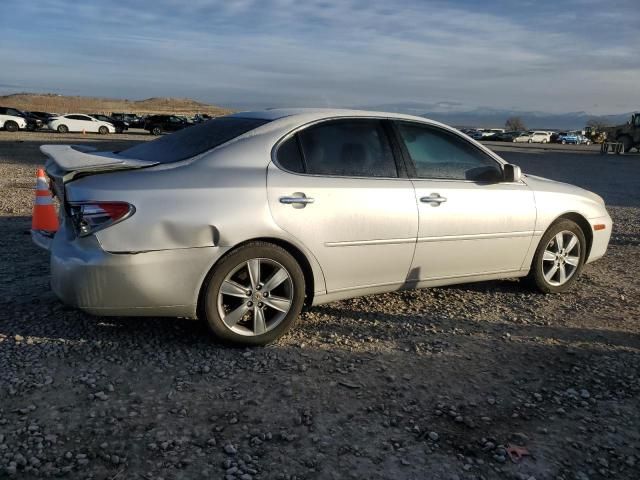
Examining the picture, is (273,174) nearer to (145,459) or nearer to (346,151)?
(346,151)

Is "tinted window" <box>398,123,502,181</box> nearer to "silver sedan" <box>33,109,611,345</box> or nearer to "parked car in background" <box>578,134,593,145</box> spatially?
"silver sedan" <box>33,109,611,345</box>

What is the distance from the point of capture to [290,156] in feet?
13.9

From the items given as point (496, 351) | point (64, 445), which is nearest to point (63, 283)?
point (64, 445)

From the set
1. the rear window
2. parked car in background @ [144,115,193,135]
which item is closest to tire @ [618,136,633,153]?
parked car in background @ [144,115,193,135]

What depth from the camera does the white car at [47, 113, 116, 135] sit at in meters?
39.8

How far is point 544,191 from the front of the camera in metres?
5.38

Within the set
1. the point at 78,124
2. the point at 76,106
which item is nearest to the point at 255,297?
the point at 78,124

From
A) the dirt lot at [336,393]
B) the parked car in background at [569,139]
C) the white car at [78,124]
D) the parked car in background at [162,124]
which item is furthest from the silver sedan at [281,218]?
the parked car in background at [569,139]

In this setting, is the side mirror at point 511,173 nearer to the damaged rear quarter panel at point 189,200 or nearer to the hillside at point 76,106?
the damaged rear quarter panel at point 189,200

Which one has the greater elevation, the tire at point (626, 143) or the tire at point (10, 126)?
the tire at point (626, 143)

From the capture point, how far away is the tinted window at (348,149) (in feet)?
14.3

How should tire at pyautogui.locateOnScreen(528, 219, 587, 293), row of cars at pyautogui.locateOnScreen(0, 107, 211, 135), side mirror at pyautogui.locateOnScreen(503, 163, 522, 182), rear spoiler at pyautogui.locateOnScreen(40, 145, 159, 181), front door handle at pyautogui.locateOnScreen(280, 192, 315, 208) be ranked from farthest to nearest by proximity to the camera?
row of cars at pyautogui.locateOnScreen(0, 107, 211, 135), tire at pyautogui.locateOnScreen(528, 219, 587, 293), side mirror at pyautogui.locateOnScreen(503, 163, 522, 182), front door handle at pyautogui.locateOnScreen(280, 192, 315, 208), rear spoiler at pyautogui.locateOnScreen(40, 145, 159, 181)

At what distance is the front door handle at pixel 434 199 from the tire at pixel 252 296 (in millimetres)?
1177

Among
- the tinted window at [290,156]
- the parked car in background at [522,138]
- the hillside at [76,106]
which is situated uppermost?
Result: the hillside at [76,106]
